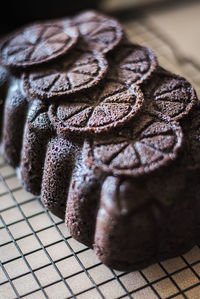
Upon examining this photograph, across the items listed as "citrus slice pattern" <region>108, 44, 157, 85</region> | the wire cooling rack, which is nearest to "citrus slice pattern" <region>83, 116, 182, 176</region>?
"citrus slice pattern" <region>108, 44, 157, 85</region>

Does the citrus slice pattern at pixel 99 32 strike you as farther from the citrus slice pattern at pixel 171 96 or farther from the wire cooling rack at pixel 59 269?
the wire cooling rack at pixel 59 269

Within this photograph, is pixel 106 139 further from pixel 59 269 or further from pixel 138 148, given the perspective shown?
pixel 59 269

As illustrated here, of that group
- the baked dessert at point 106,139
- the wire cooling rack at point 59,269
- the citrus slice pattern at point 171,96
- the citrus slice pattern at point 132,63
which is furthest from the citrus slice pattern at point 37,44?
the wire cooling rack at point 59,269

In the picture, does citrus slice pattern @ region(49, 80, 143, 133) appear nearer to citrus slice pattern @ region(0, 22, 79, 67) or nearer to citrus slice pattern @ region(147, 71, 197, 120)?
citrus slice pattern @ region(147, 71, 197, 120)

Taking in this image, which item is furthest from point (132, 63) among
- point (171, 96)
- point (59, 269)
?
point (59, 269)

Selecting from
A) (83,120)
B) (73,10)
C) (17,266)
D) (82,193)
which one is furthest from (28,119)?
(73,10)

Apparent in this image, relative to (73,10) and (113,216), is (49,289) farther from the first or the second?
(73,10)
